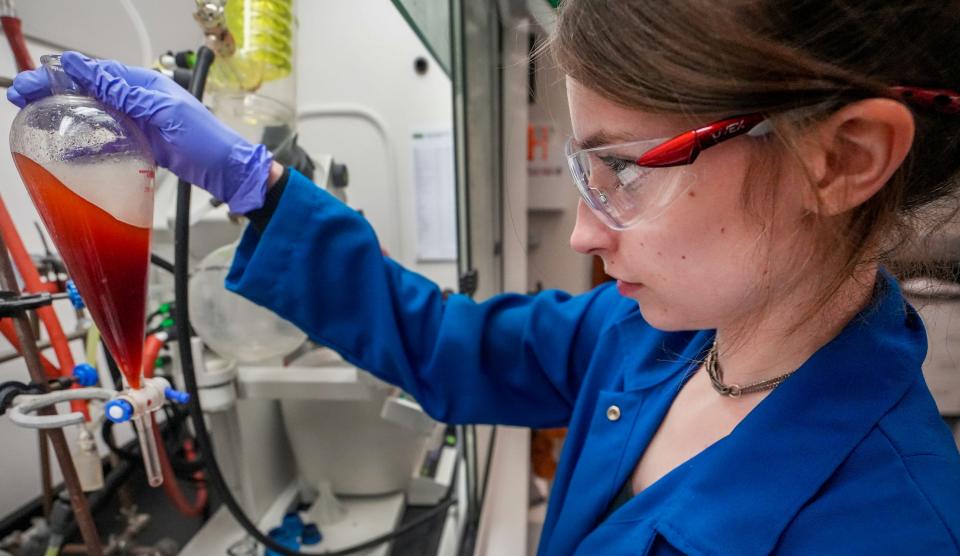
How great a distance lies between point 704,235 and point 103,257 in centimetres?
56

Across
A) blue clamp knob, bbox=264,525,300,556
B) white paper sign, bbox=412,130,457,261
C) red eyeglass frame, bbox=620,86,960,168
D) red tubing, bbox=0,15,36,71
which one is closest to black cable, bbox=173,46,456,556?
red tubing, bbox=0,15,36,71

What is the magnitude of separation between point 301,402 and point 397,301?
50 centimetres

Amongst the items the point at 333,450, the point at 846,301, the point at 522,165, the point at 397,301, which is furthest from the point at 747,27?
the point at 333,450

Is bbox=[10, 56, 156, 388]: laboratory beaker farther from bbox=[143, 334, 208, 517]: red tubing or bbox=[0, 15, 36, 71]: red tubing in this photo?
bbox=[143, 334, 208, 517]: red tubing

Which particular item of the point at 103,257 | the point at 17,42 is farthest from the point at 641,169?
the point at 17,42

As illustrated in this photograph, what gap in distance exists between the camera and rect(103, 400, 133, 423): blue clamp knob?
0.42m

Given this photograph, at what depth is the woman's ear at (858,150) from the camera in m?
0.34

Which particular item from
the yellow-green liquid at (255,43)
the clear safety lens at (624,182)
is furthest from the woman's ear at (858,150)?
the yellow-green liquid at (255,43)

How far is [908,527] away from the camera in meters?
0.40

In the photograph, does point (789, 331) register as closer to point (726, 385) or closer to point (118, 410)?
point (726, 385)

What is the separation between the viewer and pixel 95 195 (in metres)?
0.40

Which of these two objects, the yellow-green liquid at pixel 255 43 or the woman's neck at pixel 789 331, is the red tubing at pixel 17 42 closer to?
the yellow-green liquid at pixel 255 43

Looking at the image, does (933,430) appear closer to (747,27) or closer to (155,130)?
(747,27)

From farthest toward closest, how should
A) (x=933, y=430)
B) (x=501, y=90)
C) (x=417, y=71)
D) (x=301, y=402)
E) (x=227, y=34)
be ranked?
(x=417, y=71) < (x=501, y=90) < (x=301, y=402) < (x=227, y=34) < (x=933, y=430)
